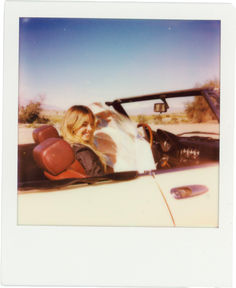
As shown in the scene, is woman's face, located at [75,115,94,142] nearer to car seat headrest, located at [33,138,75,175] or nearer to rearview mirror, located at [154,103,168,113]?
car seat headrest, located at [33,138,75,175]

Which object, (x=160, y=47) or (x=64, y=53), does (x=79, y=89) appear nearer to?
(x=64, y=53)

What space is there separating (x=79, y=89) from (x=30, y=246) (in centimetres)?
143

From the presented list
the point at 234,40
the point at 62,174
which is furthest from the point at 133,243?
the point at 234,40

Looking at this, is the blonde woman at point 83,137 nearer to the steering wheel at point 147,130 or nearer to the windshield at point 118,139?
the windshield at point 118,139

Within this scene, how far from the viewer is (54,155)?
251cm

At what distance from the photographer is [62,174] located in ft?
8.42

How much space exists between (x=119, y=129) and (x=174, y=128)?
1.53 ft

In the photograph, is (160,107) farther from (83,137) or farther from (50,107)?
(50,107)

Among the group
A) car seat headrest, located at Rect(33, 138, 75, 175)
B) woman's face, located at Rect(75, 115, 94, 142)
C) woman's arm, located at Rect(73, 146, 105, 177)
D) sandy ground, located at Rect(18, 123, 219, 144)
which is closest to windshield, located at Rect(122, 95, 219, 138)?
sandy ground, located at Rect(18, 123, 219, 144)

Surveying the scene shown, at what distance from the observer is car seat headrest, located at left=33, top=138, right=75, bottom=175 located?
2.50m

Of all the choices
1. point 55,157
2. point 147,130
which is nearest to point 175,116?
point 147,130

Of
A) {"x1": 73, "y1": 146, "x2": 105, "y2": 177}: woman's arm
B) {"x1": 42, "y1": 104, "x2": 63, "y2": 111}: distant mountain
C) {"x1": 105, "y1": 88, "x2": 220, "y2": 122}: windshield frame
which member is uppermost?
{"x1": 105, "y1": 88, "x2": 220, "y2": 122}: windshield frame

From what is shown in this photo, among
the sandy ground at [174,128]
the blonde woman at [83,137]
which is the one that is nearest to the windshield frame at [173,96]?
the sandy ground at [174,128]

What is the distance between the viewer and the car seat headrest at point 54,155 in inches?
98.5
